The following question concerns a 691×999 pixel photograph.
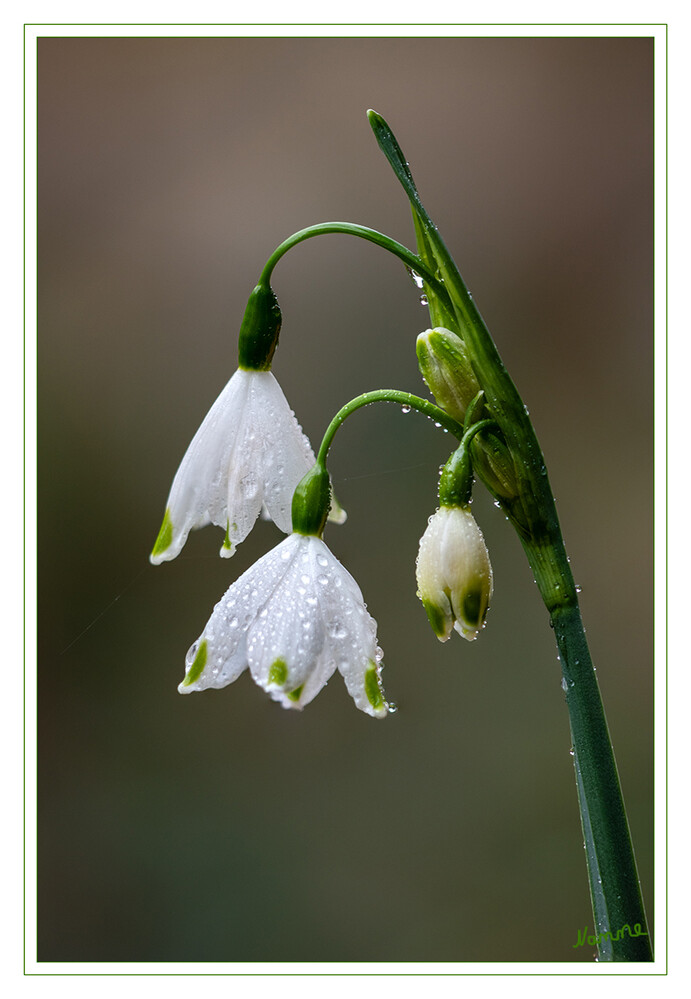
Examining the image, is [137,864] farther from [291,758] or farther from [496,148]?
[496,148]

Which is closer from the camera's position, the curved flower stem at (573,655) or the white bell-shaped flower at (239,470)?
the curved flower stem at (573,655)

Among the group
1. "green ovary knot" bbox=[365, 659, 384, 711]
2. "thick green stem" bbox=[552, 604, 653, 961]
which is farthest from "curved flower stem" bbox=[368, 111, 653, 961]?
"green ovary knot" bbox=[365, 659, 384, 711]

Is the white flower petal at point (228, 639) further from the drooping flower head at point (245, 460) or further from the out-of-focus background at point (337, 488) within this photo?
the out-of-focus background at point (337, 488)

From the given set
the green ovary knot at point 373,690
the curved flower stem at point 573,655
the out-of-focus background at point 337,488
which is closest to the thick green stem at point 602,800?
the curved flower stem at point 573,655

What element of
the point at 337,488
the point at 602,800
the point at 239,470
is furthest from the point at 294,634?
the point at 337,488

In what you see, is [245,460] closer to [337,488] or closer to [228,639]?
[228,639]
